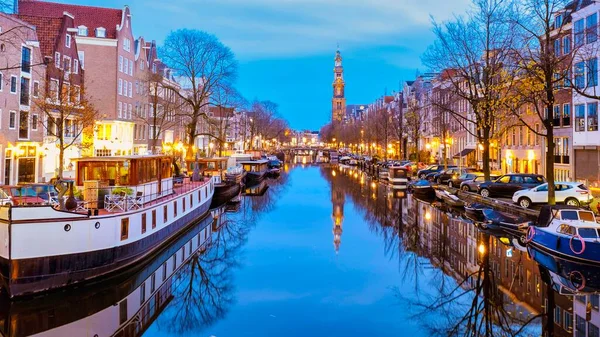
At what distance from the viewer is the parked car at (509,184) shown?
3594 cm

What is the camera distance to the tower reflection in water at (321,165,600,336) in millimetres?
14203

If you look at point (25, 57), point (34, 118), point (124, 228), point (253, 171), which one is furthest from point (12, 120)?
point (253, 171)

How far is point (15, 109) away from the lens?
38062 millimetres

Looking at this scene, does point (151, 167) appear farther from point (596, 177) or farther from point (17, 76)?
point (596, 177)

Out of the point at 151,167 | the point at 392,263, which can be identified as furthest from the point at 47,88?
the point at 392,263

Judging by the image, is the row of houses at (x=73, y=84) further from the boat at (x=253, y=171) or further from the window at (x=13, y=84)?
the boat at (x=253, y=171)

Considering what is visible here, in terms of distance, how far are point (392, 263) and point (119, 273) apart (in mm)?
11774

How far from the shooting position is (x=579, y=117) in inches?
1601

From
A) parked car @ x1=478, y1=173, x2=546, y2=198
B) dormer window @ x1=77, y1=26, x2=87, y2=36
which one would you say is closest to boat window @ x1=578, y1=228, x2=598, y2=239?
parked car @ x1=478, y1=173, x2=546, y2=198

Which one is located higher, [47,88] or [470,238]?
[47,88]

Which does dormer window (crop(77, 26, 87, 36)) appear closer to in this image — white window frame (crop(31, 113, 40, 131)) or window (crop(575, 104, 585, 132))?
white window frame (crop(31, 113, 40, 131))

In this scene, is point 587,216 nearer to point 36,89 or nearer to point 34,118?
point 36,89

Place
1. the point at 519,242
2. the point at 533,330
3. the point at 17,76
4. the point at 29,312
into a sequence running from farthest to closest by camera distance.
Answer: the point at 17,76, the point at 519,242, the point at 29,312, the point at 533,330

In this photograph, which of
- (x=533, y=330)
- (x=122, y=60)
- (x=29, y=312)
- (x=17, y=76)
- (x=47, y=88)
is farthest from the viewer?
(x=122, y=60)
